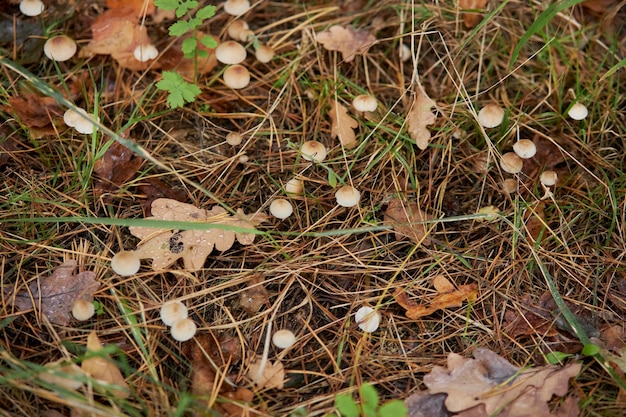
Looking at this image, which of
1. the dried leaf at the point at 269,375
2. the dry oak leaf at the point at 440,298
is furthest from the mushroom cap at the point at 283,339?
the dry oak leaf at the point at 440,298

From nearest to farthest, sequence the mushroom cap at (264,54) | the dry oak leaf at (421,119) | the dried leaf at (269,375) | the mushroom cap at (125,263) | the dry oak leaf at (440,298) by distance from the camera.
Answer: the dried leaf at (269,375)
the mushroom cap at (125,263)
the dry oak leaf at (440,298)
the dry oak leaf at (421,119)
the mushroom cap at (264,54)

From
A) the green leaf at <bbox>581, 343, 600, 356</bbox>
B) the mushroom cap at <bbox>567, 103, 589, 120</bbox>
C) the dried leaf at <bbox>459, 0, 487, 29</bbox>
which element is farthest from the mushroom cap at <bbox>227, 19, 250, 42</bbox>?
the green leaf at <bbox>581, 343, 600, 356</bbox>

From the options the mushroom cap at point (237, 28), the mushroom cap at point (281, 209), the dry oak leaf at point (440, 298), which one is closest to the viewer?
the dry oak leaf at point (440, 298)

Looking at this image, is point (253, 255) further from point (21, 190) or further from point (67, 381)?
point (21, 190)

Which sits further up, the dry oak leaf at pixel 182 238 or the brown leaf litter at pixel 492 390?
the dry oak leaf at pixel 182 238

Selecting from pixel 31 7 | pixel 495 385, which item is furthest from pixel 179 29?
pixel 495 385

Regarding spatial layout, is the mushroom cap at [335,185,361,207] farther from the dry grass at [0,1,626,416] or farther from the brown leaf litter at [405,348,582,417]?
the brown leaf litter at [405,348,582,417]

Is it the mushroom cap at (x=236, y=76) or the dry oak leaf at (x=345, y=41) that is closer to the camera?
the mushroom cap at (x=236, y=76)

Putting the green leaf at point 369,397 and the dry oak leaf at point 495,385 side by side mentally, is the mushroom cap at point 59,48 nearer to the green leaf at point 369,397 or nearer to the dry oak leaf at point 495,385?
the green leaf at point 369,397
